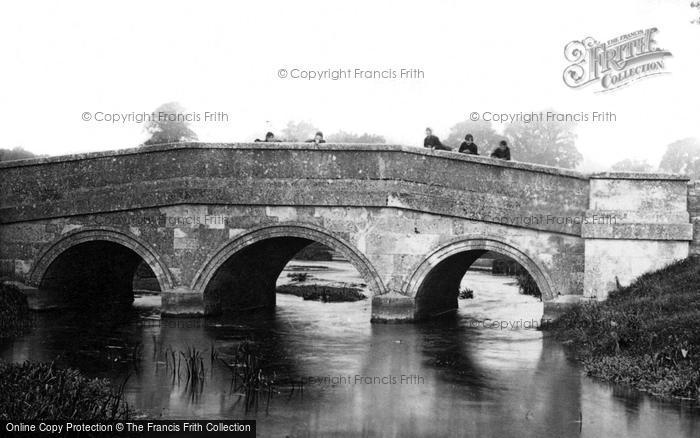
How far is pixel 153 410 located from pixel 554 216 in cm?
822

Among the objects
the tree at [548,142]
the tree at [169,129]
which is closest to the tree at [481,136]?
the tree at [548,142]

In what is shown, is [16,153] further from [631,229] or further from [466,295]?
[631,229]

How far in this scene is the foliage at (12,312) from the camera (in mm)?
14328

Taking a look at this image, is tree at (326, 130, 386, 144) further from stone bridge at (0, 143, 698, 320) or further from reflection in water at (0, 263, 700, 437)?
reflection in water at (0, 263, 700, 437)

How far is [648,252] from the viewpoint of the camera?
45.6 feet

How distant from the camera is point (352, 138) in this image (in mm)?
80375

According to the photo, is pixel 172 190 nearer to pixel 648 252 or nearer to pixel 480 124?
pixel 648 252

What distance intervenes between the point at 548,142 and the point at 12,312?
195 feet

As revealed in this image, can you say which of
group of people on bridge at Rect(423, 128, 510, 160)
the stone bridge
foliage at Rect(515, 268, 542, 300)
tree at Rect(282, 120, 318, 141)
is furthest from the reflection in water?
tree at Rect(282, 120, 318, 141)

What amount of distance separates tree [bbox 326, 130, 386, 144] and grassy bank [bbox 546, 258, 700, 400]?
59.4 m

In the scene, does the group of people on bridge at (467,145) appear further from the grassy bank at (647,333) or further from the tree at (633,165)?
the tree at (633,165)

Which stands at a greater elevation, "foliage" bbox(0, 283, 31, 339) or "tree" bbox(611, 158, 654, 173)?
"tree" bbox(611, 158, 654, 173)

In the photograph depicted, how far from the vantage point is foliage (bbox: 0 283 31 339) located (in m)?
14.3

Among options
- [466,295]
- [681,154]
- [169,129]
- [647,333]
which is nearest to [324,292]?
[466,295]
